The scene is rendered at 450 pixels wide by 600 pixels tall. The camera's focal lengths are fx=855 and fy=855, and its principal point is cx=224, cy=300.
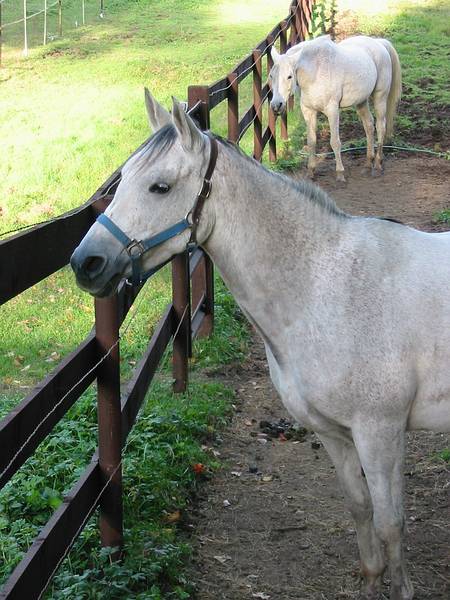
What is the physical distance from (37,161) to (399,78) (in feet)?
16.3

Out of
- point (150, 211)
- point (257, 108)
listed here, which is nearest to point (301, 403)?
point (150, 211)

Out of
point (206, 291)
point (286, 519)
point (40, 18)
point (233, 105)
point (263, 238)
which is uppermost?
point (263, 238)

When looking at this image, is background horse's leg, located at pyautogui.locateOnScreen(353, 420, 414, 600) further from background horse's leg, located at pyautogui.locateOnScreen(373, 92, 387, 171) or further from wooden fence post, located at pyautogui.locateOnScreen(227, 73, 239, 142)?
background horse's leg, located at pyautogui.locateOnScreen(373, 92, 387, 171)

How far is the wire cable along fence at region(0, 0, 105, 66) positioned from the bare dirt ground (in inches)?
597

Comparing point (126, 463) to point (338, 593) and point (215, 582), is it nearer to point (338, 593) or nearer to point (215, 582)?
point (215, 582)

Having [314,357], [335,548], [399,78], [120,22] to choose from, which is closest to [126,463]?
[335,548]

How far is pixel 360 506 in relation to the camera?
350 centimetres

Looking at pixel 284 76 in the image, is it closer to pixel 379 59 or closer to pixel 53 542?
pixel 379 59

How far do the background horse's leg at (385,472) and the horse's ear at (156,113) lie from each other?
1.34 meters

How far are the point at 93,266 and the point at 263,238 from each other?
26.3 inches

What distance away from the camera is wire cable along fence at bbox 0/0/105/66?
760 inches

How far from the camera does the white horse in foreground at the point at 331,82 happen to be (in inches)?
418

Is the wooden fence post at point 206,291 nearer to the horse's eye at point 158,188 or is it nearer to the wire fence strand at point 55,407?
the wire fence strand at point 55,407

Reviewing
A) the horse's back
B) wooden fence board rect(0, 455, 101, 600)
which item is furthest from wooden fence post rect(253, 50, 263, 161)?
wooden fence board rect(0, 455, 101, 600)
